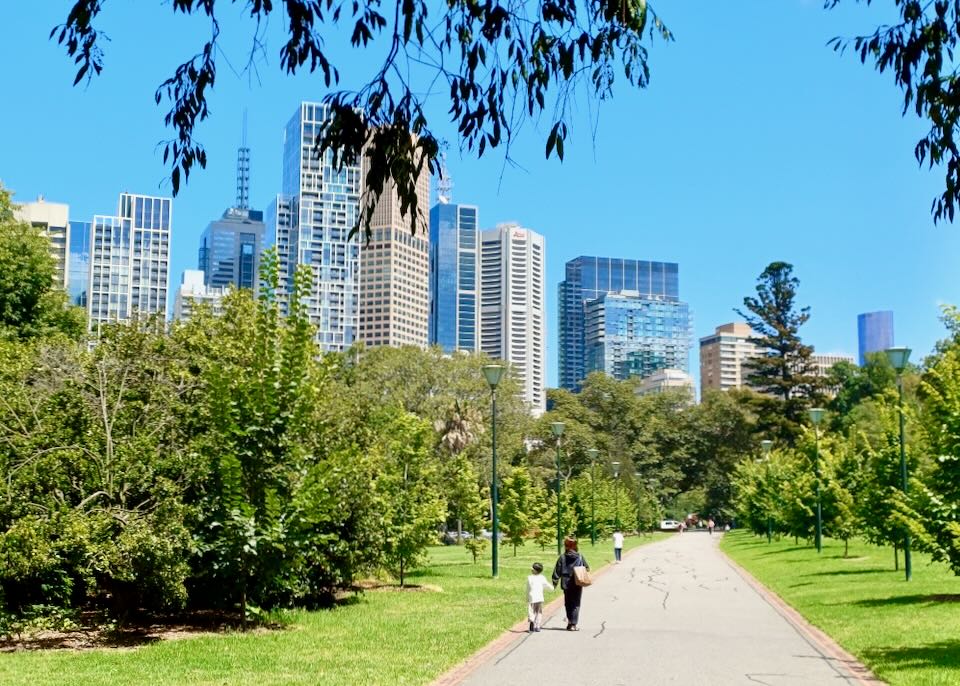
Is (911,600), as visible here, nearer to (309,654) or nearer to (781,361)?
(309,654)

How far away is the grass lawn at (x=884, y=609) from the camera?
516 inches

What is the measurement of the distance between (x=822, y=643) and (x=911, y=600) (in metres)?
6.63

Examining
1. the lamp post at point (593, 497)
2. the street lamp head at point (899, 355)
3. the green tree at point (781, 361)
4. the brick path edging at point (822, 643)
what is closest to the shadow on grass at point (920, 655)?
the brick path edging at point (822, 643)

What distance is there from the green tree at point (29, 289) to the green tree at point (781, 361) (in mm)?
62365

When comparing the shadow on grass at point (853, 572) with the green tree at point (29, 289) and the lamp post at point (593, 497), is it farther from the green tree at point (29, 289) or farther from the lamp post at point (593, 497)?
the green tree at point (29, 289)

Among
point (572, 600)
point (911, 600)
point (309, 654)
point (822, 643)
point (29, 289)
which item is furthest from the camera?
point (29, 289)

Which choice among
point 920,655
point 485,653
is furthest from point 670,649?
point 920,655

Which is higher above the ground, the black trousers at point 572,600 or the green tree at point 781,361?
the green tree at point 781,361

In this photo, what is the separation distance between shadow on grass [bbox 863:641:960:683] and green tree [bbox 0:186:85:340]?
85.1 ft

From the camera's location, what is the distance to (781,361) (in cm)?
8800

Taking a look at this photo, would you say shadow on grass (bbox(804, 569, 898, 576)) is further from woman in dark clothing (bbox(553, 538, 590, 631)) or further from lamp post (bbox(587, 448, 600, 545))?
lamp post (bbox(587, 448, 600, 545))

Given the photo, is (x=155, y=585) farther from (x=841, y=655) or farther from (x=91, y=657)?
(x=841, y=655)

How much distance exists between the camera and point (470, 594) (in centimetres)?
2466

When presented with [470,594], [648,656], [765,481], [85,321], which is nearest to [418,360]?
[765,481]
